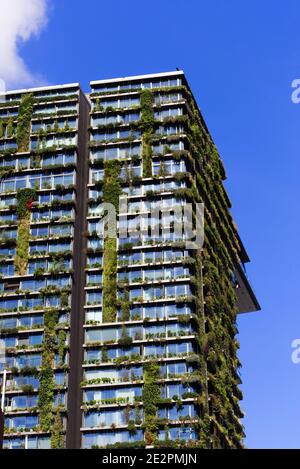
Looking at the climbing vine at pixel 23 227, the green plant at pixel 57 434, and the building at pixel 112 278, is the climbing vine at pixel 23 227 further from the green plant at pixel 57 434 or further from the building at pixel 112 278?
the green plant at pixel 57 434

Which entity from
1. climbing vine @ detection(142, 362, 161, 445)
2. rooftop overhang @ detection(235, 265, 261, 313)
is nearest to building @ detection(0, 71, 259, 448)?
climbing vine @ detection(142, 362, 161, 445)

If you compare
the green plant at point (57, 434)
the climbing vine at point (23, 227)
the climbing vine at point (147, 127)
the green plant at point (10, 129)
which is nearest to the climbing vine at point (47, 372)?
the green plant at point (57, 434)

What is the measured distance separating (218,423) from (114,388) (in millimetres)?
12209

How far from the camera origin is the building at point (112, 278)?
289 feet

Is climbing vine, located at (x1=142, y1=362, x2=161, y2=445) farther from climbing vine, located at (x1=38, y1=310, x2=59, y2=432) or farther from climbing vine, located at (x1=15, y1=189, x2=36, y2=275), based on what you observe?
climbing vine, located at (x1=15, y1=189, x2=36, y2=275)

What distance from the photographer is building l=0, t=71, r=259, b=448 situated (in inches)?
3465

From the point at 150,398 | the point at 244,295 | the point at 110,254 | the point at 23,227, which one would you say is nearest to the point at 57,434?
the point at 150,398

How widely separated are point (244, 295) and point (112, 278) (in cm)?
4067

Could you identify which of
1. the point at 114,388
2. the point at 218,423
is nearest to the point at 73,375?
the point at 114,388

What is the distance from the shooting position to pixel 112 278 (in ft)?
311

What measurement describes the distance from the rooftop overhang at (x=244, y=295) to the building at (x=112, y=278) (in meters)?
14.6

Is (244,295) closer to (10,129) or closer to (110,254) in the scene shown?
(110,254)

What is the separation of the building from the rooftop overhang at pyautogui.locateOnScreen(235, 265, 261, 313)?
14611 millimetres
